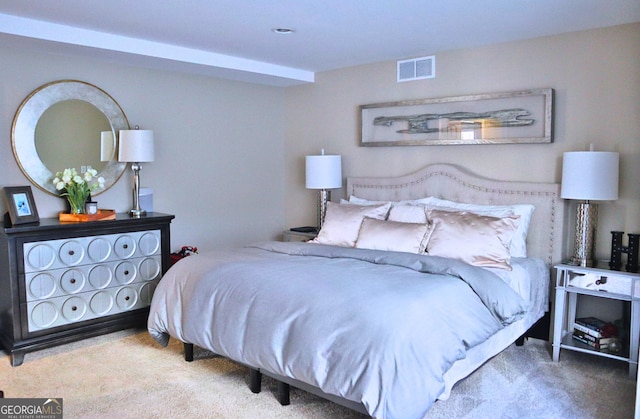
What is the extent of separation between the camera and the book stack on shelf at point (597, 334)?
11.3 ft

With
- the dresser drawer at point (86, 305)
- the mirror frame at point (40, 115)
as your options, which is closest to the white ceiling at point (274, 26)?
the mirror frame at point (40, 115)

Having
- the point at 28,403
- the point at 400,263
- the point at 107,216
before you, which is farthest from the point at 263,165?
the point at 28,403

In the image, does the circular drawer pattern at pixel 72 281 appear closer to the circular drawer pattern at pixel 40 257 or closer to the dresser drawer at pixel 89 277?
the dresser drawer at pixel 89 277

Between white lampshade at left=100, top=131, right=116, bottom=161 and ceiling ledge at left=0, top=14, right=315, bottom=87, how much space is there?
24.7 inches

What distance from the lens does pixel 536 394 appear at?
301 centimetres

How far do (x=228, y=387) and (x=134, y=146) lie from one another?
214 cm

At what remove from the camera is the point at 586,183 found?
3.49 m

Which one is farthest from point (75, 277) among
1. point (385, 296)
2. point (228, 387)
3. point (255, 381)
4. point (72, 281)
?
Result: point (385, 296)

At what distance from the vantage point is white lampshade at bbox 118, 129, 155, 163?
4.18 meters

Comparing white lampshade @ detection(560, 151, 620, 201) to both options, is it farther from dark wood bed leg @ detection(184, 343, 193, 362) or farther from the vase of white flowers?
the vase of white flowers

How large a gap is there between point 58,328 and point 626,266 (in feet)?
13.1

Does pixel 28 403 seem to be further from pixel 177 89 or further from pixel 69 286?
pixel 177 89

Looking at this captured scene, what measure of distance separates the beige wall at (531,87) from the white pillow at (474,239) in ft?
2.38

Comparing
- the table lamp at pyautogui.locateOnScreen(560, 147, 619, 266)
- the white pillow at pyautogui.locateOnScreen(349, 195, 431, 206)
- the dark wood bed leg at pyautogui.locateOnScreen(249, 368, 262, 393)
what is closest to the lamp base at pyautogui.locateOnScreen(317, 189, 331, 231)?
the white pillow at pyautogui.locateOnScreen(349, 195, 431, 206)
